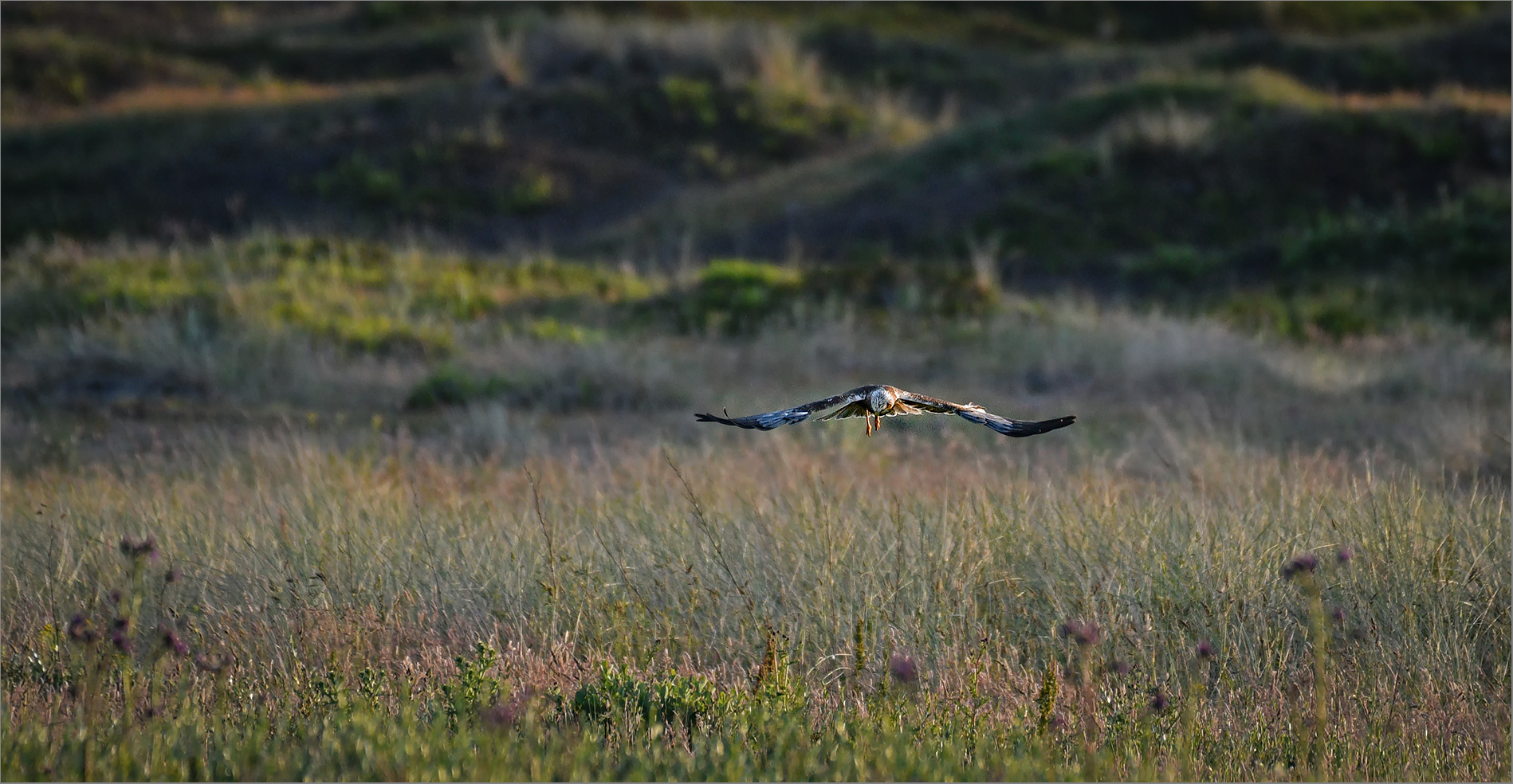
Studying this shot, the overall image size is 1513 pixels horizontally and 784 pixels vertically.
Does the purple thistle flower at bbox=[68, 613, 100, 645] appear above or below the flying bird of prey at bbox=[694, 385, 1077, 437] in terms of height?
below

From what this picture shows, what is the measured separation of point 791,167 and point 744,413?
16.3 m

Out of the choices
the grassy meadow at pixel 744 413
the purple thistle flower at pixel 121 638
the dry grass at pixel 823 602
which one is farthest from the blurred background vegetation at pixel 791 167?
the purple thistle flower at pixel 121 638

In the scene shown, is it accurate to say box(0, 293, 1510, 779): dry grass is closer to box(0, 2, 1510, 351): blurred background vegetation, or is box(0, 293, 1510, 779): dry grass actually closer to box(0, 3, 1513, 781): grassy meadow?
box(0, 3, 1513, 781): grassy meadow

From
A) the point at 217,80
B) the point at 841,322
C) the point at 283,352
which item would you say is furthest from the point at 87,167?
the point at 841,322

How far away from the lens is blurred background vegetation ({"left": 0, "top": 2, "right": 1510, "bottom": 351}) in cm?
1745

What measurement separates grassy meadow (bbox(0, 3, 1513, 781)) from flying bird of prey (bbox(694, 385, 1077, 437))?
1180 mm

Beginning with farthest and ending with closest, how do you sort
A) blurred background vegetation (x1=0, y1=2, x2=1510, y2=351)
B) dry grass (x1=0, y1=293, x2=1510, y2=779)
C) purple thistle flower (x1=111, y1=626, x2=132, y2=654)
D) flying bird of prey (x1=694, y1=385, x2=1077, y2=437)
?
blurred background vegetation (x1=0, y1=2, x2=1510, y2=351), dry grass (x1=0, y1=293, x2=1510, y2=779), purple thistle flower (x1=111, y1=626, x2=132, y2=654), flying bird of prey (x1=694, y1=385, x2=1077, y2=437)

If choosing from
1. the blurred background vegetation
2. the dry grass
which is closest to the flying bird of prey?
the dry grass

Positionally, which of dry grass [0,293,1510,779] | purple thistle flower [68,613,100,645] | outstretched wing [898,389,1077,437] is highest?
outstretched wing [898,389,1077,437]

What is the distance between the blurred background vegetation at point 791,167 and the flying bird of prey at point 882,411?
36.7ft

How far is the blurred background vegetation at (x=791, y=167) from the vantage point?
17.5 meters

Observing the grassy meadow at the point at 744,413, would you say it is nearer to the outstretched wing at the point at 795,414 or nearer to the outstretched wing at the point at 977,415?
the outstretched wing at the point at 977,415

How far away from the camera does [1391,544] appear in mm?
5664

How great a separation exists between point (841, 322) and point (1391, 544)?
30.0ft
